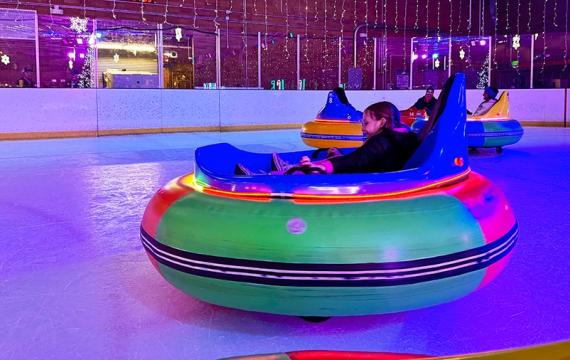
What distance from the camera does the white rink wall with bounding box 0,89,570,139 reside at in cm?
947

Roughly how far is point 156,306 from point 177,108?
29.1ft

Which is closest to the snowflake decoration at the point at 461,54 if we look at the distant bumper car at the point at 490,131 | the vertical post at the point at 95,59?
the distant bumper car at the point at 490,131

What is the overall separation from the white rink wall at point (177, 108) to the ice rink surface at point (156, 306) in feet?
18.5

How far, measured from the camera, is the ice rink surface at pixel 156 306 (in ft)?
6.13

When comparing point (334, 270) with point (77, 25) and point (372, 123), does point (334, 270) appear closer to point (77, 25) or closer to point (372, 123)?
point (372, 123)

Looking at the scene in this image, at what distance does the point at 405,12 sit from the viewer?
15.3 m

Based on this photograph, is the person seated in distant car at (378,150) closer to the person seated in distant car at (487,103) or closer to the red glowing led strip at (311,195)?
Answer: the red glowing led strip at (311,195)

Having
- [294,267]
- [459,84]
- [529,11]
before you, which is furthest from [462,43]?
[294,267]

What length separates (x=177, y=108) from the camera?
10.8 m

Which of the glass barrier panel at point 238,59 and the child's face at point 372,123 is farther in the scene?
the glass barrier panel at point 238,59

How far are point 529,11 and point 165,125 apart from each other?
9.25 m

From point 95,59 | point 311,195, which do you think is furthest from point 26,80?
point 311,195

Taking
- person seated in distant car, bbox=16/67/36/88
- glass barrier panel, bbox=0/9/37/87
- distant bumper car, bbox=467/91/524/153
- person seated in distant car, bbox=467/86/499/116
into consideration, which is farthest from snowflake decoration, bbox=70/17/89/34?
distant bumper car, bbox=467/91/524/153

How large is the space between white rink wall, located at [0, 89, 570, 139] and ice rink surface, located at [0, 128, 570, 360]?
18.5 ft
